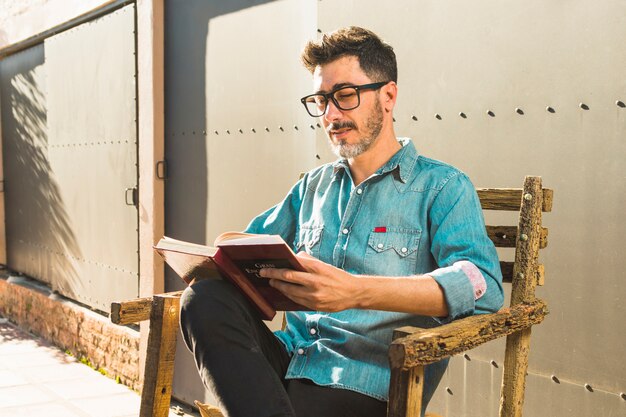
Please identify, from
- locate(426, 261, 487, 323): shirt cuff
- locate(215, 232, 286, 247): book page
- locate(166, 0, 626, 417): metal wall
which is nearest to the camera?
locate(215, 232, 286, 247): book page

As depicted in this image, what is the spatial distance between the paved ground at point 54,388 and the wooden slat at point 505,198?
291 cm

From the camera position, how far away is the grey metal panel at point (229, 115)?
3.96 m

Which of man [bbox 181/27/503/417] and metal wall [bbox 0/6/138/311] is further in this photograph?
metal wall [bbox 0/6/138/311]

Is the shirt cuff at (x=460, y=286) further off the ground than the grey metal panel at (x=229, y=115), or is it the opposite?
the grey metal panel at (x=229, y=115)

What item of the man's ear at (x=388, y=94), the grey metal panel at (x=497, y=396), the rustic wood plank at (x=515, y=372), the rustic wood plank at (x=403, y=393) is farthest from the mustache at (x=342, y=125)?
the grey metal panel at (x=497, y=396)

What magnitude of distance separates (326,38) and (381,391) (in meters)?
1.12

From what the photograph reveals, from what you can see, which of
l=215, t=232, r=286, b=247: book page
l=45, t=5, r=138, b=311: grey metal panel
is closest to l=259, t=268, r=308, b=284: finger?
l=215, t=232, r=286, b=247: book page

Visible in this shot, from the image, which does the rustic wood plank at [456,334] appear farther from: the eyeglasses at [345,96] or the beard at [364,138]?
the eyeglasses at [345,96]

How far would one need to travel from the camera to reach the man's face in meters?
2.42

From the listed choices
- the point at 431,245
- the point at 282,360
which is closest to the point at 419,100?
the point at 431,245

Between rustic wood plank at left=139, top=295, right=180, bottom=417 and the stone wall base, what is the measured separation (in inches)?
118

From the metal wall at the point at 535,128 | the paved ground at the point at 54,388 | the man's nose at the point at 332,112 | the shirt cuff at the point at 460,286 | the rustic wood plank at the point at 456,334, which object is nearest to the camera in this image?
the rustic wood plank at the point at 456,334

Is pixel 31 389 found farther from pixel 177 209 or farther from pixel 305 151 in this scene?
pixel 305 151

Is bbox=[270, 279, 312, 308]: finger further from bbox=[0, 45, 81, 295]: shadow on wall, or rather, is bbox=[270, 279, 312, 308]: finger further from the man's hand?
bbox=[0, 45, 81, 295]: shadow on wall
